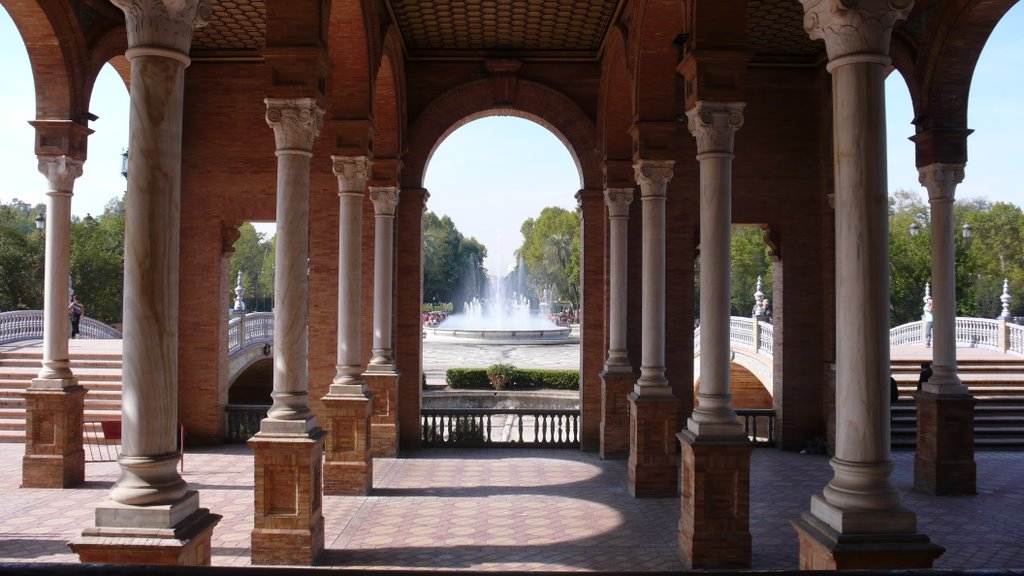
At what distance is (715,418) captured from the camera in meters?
8.11

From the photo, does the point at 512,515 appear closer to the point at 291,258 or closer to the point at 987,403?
the point at 291,258

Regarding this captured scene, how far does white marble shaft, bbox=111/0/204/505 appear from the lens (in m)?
5.27

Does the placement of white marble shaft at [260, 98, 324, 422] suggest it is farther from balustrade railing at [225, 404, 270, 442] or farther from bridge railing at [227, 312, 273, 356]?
bridge railing at [227, 312, 273, 356]

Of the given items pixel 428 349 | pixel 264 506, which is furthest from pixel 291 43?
pixel 428 349

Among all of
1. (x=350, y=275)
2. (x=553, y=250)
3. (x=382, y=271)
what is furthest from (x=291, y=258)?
(x=553, y=250)

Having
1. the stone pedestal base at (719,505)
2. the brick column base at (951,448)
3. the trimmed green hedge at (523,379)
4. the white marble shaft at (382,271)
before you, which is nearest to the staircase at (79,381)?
the white marble shaft at (382,271)

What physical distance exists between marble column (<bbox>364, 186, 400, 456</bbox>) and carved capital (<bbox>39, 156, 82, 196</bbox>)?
16.8 ft

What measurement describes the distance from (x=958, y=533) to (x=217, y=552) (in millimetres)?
9029

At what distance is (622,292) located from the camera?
14.5m

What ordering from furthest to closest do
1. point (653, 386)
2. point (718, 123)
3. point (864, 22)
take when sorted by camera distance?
point (653, 386) → point (718, 123) → point (864, 22)

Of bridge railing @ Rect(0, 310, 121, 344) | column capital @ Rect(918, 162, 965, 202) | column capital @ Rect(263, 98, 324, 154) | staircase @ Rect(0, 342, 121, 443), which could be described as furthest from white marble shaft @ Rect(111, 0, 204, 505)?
bridge railing @ Rect(0, 310, 121, 344)

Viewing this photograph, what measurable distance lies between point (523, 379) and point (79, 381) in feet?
46.1

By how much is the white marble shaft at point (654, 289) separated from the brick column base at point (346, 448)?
4314mm

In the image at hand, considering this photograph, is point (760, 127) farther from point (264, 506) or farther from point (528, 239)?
point (528, 239)
